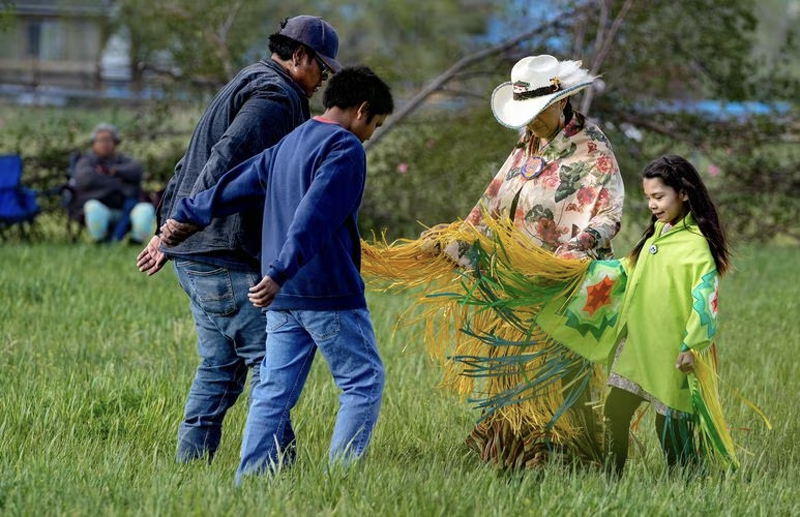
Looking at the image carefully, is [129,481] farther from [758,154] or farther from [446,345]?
[758,154]

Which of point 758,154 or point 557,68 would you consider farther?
point 758,154

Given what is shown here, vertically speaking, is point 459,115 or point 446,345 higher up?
point 459,115

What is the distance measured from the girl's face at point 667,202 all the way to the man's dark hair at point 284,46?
1351mm

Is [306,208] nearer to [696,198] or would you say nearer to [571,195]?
[571,195]

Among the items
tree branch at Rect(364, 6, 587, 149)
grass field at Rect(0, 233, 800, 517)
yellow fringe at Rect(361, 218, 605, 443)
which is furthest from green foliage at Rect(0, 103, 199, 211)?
yellow fringe at Rect(361, 218, 605, 443)

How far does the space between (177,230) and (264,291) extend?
1.86 ft

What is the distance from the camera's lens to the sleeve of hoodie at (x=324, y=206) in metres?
3.84

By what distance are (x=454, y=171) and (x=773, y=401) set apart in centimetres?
610

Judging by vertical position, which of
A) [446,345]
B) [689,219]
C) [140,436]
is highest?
[689,219]

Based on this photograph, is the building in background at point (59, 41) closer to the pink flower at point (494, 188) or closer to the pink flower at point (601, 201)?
the pink flower at point (494, 188)

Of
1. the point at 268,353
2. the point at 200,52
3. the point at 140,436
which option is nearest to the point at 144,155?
the point at 200,52

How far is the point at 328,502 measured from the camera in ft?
12.3

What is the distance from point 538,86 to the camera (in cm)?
497

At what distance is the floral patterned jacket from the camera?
15.8 ft
